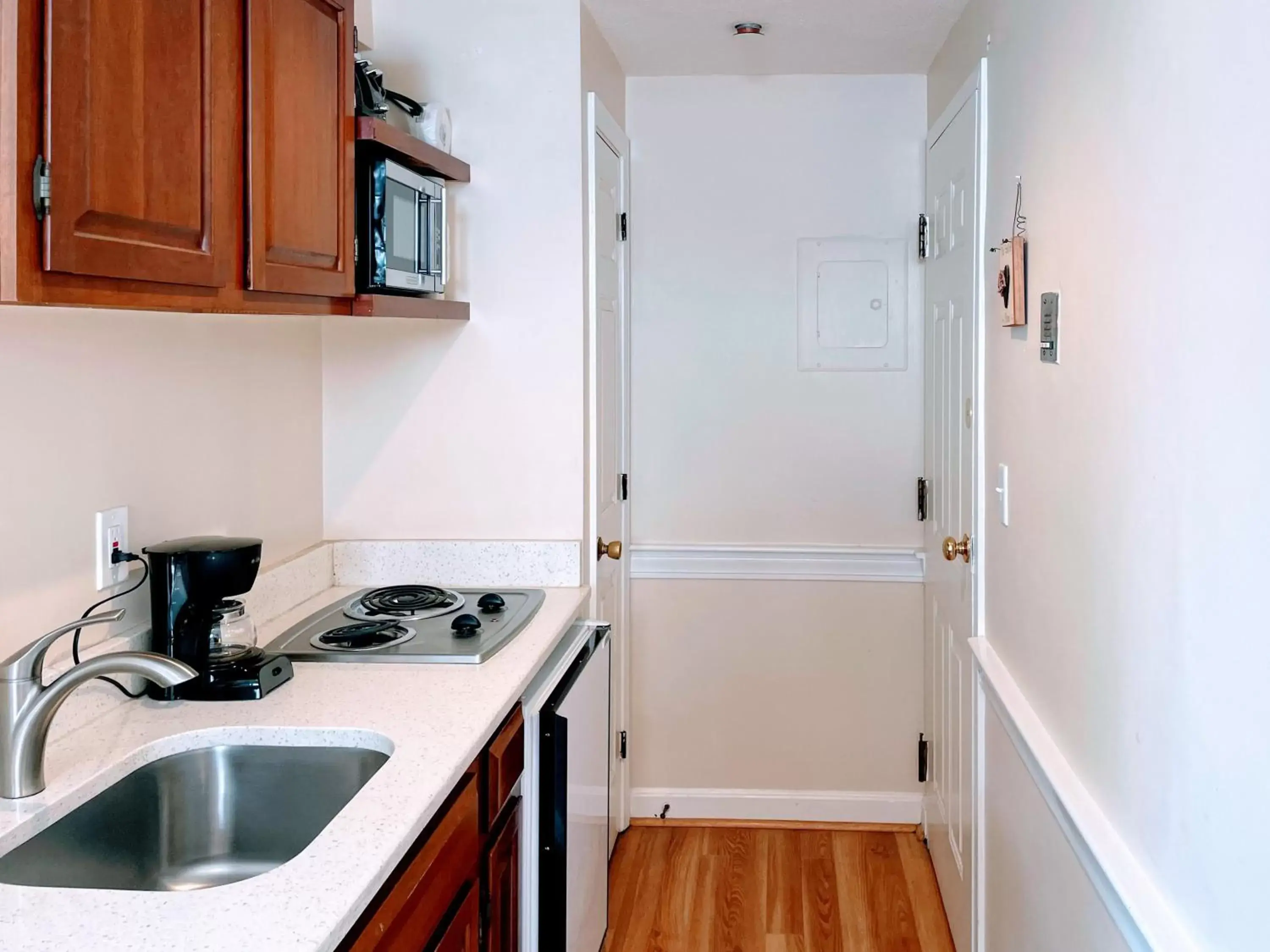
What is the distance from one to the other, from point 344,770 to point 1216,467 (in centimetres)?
123

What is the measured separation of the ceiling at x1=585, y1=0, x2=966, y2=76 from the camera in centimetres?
273

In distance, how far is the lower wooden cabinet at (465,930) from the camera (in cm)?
162

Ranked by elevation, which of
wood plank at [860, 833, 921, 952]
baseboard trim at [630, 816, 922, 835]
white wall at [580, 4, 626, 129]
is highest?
white wall at [580, 4, 626, 129]

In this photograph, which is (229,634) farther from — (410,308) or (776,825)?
(776,825)

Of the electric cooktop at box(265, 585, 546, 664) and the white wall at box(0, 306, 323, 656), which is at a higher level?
the white wall at box(0, 306, 323, 656)

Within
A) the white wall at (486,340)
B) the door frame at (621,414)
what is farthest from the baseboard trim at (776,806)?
the white wall at (486,340)

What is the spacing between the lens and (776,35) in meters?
2.97

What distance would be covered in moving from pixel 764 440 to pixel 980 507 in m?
1.04

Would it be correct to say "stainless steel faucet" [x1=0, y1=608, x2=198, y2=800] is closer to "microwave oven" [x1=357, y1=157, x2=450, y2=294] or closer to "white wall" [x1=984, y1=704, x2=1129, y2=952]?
"microwave oven" [x1=357, y1=157, x2=450, y2=294]

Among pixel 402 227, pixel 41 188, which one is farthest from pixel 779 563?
pixel 41 188

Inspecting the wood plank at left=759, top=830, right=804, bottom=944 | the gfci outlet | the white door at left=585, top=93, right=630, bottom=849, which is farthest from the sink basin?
the wood plank at left=759, top=830, right=804, bottom=944

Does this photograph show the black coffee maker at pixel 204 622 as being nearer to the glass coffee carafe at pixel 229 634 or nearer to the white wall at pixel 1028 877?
the glass coffee carafe at pixel 229 634

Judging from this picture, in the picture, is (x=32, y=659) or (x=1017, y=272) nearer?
(x=32, y=659)

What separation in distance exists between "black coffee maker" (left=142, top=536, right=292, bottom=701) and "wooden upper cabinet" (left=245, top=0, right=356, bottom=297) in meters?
0.46
